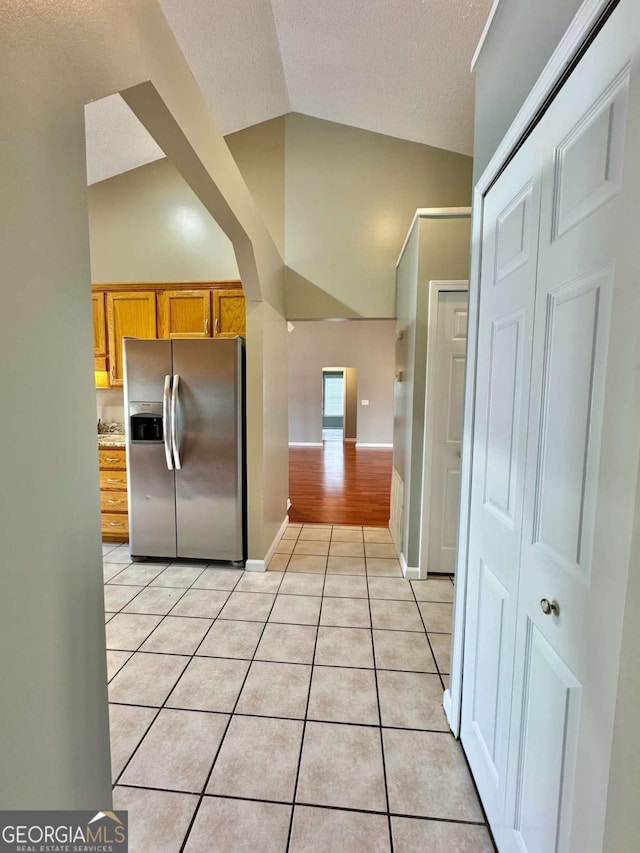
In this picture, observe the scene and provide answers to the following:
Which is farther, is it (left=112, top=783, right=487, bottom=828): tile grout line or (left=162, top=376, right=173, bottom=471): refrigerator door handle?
(left=162, top=376, right=173, bottom=471): refrigerator door handle

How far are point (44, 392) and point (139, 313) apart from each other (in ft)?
11.3

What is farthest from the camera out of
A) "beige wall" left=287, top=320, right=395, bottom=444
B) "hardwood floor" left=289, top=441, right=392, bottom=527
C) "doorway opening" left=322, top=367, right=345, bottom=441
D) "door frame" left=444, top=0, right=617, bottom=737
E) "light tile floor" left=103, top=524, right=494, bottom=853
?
"doorway opening" left=322, top=367, right=345, bottom=441

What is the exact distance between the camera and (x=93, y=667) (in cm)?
86

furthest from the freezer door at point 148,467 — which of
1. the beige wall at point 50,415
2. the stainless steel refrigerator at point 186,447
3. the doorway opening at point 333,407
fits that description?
the doorway opening at point 333,407

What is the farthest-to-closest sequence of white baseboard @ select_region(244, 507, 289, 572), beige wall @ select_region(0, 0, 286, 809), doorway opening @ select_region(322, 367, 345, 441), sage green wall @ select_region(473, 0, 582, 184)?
doorway opening @ select_region(322, 367, 345, 441) < white baseboard @ select_region(244, 507, 289, 572) < sage green wall @ select_region(473, 0, 582, 184) < beige wall @ select_region(0, 0, 286, 809)

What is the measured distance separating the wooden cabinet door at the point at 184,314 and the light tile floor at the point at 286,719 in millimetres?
2251

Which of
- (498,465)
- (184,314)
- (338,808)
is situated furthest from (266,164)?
(338,808)

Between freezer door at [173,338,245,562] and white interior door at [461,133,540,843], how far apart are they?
1991 millimetres

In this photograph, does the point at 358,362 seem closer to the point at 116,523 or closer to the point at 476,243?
the point at 116,523

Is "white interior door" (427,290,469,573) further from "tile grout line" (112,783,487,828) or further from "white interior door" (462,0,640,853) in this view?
"tile grout line" (112,783,487,828)

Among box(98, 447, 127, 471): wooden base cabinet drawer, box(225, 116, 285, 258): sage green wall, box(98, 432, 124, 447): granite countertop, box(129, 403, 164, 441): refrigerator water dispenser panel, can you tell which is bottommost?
box(98, 447, 127, 471): wooden base cabinet drawer

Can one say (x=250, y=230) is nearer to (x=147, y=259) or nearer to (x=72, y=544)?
(x=147, y=259)

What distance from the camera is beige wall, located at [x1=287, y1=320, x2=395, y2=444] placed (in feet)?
30.9

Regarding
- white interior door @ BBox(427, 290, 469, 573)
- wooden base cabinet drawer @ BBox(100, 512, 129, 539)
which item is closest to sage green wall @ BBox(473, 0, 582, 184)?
white interior door @ BBox(427, 290, 469, 573)
